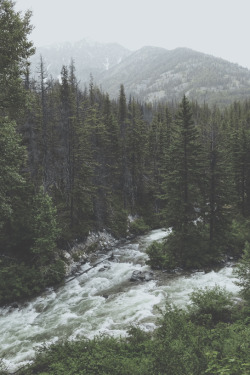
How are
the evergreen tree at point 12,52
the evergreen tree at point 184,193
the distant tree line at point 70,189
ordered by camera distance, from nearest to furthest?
the evergreen tree at point 12,52
the distant tree line at point 70,189
the evergreen tree at point 184,193

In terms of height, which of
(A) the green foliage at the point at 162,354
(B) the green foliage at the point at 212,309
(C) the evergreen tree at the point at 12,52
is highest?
(C) the evergreen tree at the point at 12,52

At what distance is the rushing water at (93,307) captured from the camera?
1169cm

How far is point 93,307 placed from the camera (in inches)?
577

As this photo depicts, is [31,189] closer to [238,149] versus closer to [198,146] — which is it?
[198,146]

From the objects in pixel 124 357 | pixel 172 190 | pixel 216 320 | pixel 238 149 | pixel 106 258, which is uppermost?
pixel 238 149

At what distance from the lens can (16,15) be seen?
29.7 feet

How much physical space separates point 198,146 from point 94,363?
57.1 ft

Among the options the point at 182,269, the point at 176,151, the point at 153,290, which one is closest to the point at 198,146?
the point at 176,151

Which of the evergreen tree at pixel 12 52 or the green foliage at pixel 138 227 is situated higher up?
the evergreen tree at pixel 12 52

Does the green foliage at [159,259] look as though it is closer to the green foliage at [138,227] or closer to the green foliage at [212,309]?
the green foliage at [212,309]

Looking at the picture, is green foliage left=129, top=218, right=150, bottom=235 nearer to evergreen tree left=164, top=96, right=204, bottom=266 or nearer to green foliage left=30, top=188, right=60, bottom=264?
evergreen tree left=164, top=96, right=204, bottom=266

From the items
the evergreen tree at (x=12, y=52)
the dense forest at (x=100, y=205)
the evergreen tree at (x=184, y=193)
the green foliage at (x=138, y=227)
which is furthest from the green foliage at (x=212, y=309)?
the green foliage at (x=138, y=227)

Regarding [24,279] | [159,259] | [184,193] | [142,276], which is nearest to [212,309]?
[142,276]

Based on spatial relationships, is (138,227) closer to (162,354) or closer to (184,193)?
(184,193)
